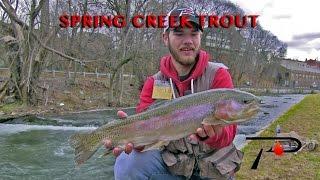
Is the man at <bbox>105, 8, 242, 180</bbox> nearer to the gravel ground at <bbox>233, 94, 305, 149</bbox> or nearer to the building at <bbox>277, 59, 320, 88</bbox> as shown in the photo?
the gravel ground at <bbox>233, 94, 305, 149</bbox>

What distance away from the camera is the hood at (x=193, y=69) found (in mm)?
3746

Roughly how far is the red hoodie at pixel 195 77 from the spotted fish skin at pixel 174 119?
310 millimetres

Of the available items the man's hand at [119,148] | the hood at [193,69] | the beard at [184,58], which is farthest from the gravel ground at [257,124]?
the man's hand at [119,148]

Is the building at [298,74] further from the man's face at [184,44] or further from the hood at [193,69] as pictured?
the man's face at [184,44]

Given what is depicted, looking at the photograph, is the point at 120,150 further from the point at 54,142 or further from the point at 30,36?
the point at 30,36

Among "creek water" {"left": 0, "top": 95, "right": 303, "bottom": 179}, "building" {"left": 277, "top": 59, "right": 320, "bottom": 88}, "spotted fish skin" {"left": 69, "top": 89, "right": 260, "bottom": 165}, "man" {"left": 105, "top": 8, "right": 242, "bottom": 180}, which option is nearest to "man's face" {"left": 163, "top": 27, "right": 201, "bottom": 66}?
"man" {"left": 105, "top": 8, "right": 242, "bottom": 180}

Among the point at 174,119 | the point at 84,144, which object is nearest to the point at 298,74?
the point at 174,119

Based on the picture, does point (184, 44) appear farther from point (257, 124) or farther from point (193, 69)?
point (257, 124)

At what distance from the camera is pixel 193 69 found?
12.5ft

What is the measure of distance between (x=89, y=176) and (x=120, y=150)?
5.33 metres

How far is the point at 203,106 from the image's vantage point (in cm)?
313

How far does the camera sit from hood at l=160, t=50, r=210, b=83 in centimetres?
375

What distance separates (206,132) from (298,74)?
133 meters

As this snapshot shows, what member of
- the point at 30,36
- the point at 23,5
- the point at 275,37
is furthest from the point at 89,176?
the point at 275,37
